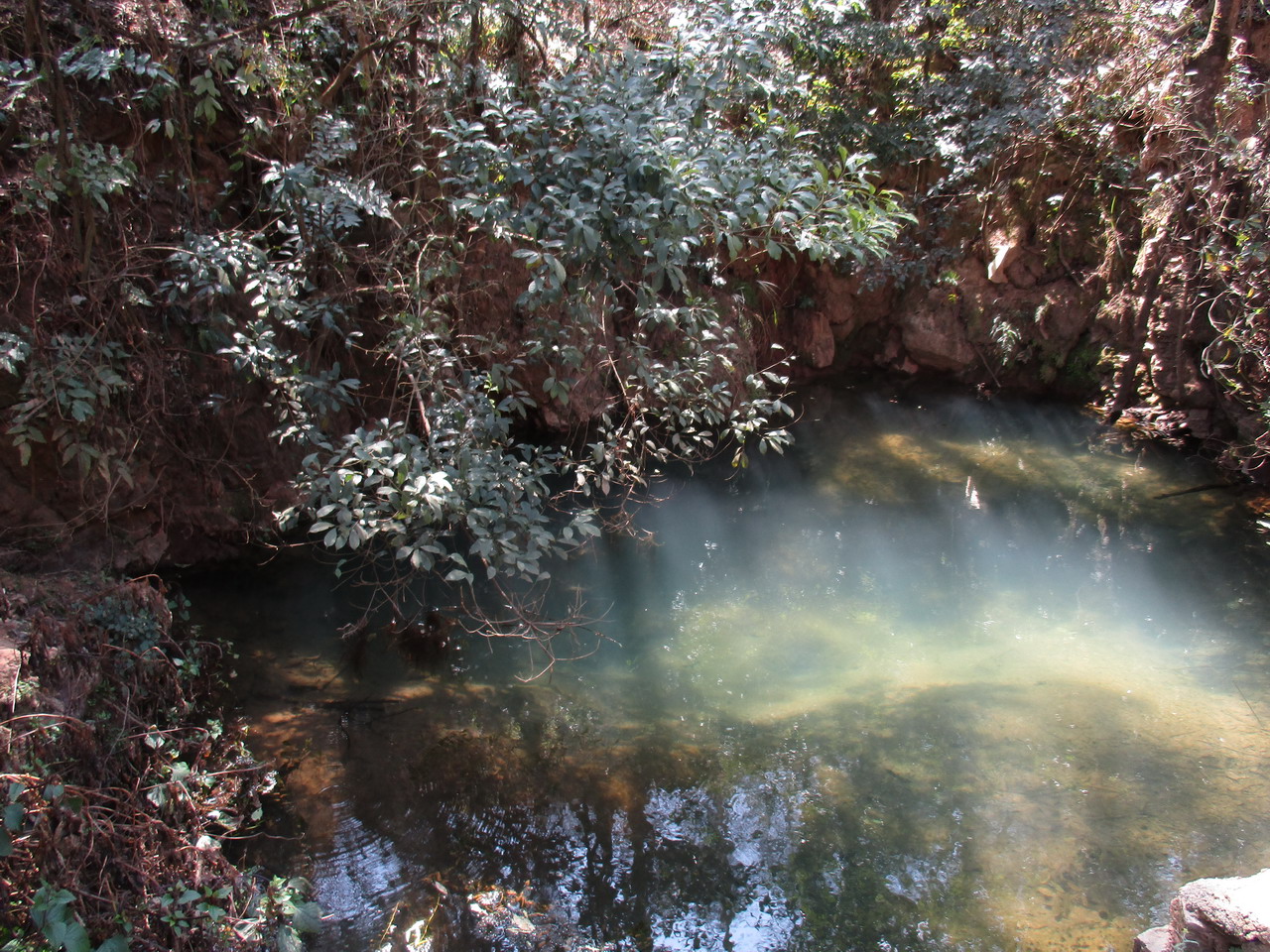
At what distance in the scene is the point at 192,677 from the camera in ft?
11.5

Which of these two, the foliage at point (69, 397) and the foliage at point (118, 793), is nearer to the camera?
the foliage at point (118, 793)

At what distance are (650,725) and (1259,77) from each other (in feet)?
22.8

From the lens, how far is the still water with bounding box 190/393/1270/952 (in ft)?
9.15

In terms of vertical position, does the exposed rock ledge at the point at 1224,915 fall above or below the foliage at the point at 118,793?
below

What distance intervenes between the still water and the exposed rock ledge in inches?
19.1

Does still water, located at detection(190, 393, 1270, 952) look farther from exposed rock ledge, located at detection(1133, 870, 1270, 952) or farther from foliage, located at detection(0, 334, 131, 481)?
foliage, located at detection(0, 334, 131, 481)

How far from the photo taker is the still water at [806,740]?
2.79 m

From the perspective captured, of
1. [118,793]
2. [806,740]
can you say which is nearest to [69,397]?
[118,793]

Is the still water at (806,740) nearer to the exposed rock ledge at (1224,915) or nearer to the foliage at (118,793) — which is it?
the foliage at (118,793)

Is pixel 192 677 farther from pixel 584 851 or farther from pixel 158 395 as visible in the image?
pixel 584 851

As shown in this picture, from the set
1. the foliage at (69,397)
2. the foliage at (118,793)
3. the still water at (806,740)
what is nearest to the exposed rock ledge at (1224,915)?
the still water at (806,740)

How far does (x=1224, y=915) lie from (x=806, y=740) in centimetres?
165

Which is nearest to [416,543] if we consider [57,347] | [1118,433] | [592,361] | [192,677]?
[192,677]

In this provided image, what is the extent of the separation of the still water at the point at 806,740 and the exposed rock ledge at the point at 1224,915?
19.1 inches
